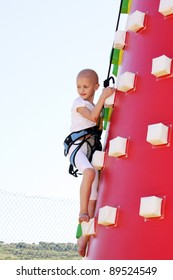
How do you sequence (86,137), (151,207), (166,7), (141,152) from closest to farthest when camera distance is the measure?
(151,207)
(141,152)
(166,7)
(86,137)

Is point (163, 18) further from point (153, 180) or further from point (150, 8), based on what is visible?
point (153, 180)


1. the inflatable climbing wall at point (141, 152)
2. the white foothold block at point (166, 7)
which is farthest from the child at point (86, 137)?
the white foothold block at point (166, 7)

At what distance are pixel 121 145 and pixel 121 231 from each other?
13.5 inches

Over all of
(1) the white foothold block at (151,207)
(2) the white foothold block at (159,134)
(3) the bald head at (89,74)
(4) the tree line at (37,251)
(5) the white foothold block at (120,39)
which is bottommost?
(4) the tree line at (37,251)

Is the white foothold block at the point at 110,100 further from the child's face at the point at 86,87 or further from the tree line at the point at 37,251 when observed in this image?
the tree line at the point at 37,251

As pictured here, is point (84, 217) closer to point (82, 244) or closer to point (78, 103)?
point (82, 244)

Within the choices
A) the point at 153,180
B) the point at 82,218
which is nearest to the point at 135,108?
the point at 153,180

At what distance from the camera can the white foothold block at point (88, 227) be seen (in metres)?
2.60

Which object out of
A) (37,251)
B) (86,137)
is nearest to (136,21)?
(86,137)

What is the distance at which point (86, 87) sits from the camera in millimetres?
3031

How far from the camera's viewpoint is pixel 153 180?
7.55 feet

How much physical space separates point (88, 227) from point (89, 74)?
30.1 inches

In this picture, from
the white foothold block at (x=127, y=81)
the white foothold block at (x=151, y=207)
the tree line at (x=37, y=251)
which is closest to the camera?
the white foothold block at (x=151, y=207)

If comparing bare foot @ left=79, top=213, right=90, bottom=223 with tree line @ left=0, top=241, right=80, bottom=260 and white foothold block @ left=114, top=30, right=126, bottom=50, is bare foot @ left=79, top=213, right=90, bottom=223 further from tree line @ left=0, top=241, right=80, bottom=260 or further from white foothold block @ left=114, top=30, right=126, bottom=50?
tree line @ left=0, top=241, right=80, bottom=260
